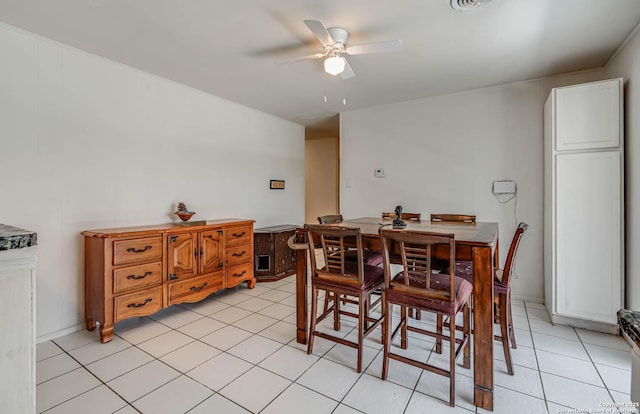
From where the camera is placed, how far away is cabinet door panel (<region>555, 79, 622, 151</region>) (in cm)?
242

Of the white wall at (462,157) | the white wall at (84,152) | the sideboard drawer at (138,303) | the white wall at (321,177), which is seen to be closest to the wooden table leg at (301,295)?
the sideboard drawer at (138,303)

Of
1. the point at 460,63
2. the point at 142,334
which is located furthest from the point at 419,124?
the point at 142,334

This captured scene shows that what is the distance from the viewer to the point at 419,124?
3910 millimetres

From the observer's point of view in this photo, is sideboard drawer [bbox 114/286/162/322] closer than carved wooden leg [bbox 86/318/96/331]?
Yes

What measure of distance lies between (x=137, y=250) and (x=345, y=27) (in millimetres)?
2566

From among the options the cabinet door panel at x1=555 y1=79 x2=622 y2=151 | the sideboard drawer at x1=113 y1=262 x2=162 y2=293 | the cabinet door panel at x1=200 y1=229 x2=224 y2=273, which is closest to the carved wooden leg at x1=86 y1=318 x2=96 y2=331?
the sideboard drawer at x1=113 y1=262 x2=162 y2=293

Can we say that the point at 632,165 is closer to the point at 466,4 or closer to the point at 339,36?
the point at 466,4

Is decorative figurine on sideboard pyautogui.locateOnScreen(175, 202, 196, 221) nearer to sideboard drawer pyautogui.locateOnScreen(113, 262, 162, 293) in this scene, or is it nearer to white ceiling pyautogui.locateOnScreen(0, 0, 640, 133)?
sideboard drawer pyautogui.locateOnScreen(113, 262, 162, 293)

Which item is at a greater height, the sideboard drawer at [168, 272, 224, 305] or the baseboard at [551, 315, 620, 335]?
the sideboard drawer at [168, 272, 224, 305]

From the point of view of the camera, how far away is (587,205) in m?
2.52

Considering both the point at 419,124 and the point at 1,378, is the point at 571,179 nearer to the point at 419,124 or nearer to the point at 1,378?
the point at 419,124

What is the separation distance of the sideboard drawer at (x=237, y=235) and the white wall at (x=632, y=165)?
3.67 metres

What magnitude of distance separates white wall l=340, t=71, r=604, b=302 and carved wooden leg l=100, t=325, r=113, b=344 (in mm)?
3182

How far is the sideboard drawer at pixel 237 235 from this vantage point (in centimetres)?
339
